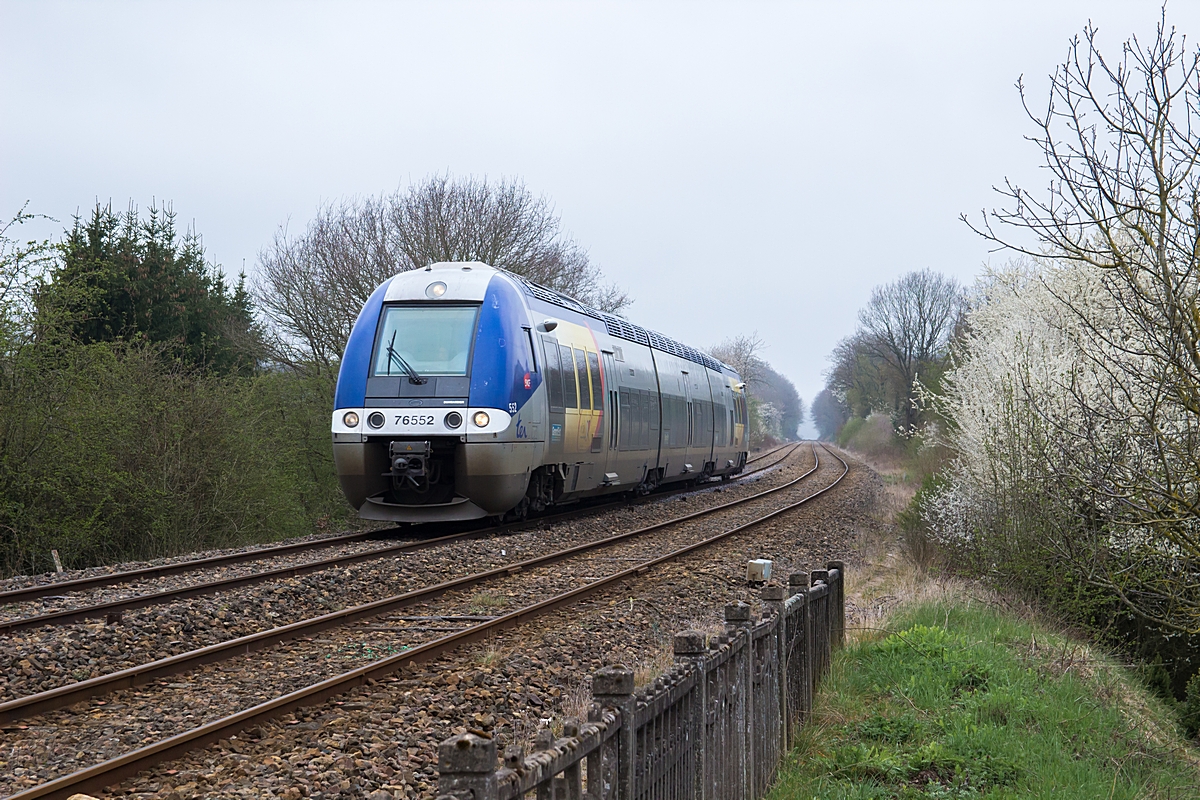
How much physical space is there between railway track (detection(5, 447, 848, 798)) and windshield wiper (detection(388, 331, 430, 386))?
10.0 feet

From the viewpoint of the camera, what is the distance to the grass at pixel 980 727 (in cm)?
566

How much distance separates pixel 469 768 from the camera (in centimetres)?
224

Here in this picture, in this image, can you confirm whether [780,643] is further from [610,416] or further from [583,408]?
[610,416]

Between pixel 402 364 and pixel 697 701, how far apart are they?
10779 mm

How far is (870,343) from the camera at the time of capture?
68.5 metres

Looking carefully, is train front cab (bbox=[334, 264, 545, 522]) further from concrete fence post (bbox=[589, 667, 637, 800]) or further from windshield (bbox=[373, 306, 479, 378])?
concrete fence post (bbox=[589, 667, 637, 800])

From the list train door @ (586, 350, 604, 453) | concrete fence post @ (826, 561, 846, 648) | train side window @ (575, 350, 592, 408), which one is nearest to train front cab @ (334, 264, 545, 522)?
train side window @ (575, 350, 592, 408)

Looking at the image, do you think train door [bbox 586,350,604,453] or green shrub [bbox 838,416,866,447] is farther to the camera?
green shrub [bbox 838,416,866,447]

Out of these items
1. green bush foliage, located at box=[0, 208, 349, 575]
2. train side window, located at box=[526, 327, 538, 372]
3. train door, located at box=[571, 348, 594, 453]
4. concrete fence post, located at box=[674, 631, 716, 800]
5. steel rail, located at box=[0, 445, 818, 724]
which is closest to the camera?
concrete fence post, located at box=[674, 631, 716, 800]

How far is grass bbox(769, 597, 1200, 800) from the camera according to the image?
18.6 feet

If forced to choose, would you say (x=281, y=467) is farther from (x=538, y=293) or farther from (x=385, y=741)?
(x=385, y=741)

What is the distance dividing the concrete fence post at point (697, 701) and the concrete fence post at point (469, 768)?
5.93 feet

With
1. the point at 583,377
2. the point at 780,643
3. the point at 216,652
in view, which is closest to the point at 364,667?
the point at 216,652

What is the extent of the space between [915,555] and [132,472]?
37.6ft
